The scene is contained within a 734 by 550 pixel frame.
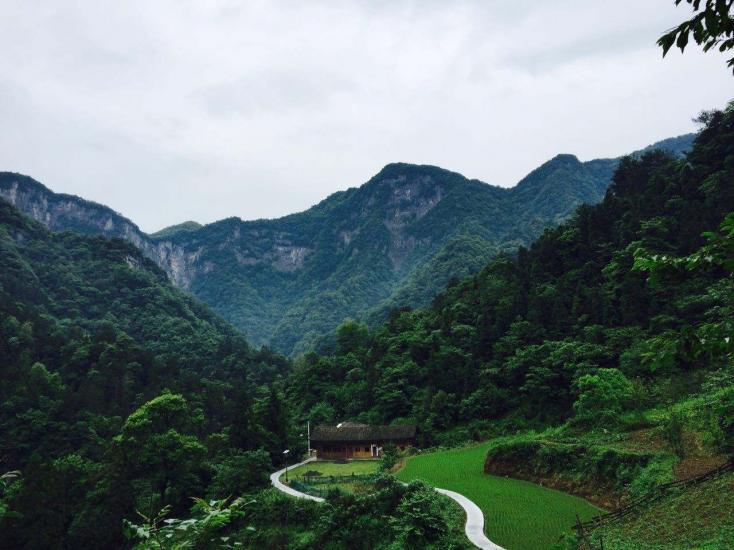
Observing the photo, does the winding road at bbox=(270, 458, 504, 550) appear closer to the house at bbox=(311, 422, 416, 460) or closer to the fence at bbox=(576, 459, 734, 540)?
the fence at bbox=(576, 459, 734, 540)

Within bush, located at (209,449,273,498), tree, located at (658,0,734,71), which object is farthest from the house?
tree, located at (658,0,734,71)

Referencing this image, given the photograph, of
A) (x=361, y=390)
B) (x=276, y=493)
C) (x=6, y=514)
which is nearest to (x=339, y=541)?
(x=276, y=493)

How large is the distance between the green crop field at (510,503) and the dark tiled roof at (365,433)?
9.20 metres

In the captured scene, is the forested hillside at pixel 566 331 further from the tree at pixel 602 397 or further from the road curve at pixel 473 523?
the road curve at pixel 473 523

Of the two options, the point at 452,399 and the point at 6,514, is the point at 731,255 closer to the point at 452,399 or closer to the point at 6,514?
the point at 6,514

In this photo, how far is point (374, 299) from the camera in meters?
181

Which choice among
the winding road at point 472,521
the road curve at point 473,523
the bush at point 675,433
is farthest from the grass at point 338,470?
the bush at point 675,433

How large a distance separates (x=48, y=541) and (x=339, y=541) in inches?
816

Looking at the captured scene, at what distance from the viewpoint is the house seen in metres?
45.7

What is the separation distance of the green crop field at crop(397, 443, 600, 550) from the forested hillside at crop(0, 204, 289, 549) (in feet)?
46.3

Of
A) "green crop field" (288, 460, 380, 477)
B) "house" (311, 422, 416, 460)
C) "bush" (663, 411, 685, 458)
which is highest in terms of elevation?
"bush" (663, 411, 685, 458)

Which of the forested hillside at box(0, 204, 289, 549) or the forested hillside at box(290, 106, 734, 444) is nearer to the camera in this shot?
the forested hillside at box(290, 106, 734, 444)

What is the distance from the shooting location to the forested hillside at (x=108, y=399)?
36.6 m

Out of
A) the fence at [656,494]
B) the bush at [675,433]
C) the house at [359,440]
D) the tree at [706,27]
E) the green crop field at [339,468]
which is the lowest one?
the green crop field at [339,468]
